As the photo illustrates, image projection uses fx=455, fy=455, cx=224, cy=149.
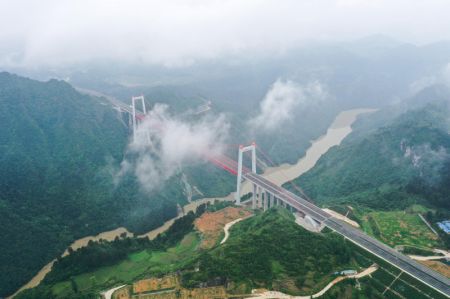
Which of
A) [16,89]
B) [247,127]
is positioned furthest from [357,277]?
[16,89]

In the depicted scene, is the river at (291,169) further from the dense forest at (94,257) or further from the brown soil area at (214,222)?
the brown soil area at (214,222)

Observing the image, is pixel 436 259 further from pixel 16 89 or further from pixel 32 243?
pixel 16 89

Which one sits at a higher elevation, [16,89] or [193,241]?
[16,89]

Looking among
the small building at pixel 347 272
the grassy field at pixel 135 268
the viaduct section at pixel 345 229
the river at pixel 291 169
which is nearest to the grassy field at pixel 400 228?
the viaduct section at pixel 345 229

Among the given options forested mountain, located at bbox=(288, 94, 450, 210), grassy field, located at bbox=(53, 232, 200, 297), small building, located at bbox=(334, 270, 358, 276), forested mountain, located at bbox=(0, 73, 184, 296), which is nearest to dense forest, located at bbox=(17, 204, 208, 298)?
grassy field, located at bbox=(53, 232, 200, 297)

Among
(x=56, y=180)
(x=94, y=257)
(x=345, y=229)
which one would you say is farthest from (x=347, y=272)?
(x=56, y=180)
